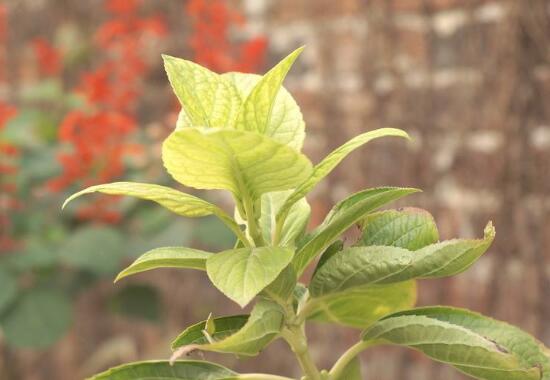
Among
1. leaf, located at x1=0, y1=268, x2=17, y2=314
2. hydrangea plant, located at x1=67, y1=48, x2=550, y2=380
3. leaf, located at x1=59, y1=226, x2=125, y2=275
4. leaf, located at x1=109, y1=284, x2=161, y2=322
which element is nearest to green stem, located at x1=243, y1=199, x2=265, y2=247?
hydrangea plant, located at x1=67, y1=48, x2=550, y2=380

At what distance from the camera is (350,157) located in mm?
2945

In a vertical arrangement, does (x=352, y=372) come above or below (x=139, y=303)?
above

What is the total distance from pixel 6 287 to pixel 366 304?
196cm

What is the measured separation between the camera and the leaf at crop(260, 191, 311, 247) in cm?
65

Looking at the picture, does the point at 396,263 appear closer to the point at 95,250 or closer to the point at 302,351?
the point at 302,351

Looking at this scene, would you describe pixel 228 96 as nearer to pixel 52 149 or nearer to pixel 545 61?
pixel 545 61

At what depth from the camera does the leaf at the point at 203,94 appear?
596 millimetres

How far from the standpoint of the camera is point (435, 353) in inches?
23.9

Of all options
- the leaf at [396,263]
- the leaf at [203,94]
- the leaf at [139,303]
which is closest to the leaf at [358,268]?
the leaf at [396,263]

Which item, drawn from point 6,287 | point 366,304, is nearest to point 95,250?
point 6,287

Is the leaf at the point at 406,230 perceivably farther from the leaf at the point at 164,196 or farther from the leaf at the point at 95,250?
the leaf at the point at 95,250

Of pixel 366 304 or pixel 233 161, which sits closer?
pixel 233 161

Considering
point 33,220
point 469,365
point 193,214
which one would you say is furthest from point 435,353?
point 33,220

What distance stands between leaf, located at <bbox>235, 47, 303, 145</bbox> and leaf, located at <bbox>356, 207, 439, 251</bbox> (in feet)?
0.32
